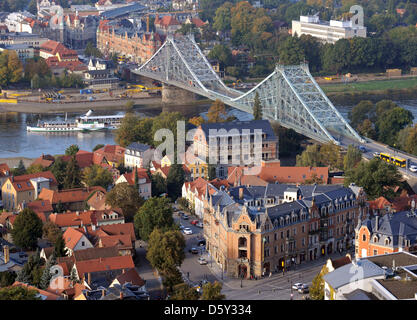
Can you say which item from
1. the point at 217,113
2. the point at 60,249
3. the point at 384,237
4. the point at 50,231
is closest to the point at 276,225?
the point at 384,237

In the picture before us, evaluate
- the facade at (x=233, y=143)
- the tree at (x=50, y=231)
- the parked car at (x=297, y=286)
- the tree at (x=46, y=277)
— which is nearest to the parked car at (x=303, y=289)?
the parked car at (x=297, y=286)

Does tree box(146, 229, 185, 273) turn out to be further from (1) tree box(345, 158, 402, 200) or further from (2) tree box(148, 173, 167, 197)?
(1) tree box(345, 158, 402, 200)

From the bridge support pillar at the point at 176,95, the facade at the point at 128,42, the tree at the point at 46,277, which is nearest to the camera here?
the tree at the point at 46,277

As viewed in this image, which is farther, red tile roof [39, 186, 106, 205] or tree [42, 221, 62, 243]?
red tile roof [39, 186, 106, 205]

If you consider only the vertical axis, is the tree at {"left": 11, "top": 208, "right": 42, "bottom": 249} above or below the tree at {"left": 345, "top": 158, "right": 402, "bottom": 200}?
below

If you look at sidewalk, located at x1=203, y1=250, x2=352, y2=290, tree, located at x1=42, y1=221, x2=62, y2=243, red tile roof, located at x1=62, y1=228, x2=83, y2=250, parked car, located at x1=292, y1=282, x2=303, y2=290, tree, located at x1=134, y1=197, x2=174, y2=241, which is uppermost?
tree, located at x1=134, y1=197, x2=174, y2=241

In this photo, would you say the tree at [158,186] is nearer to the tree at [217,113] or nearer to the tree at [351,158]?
the tree at [351,158]

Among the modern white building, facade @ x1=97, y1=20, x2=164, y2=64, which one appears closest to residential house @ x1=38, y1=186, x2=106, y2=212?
facade @ x1=97, y1=20, x2=164, y2=64
